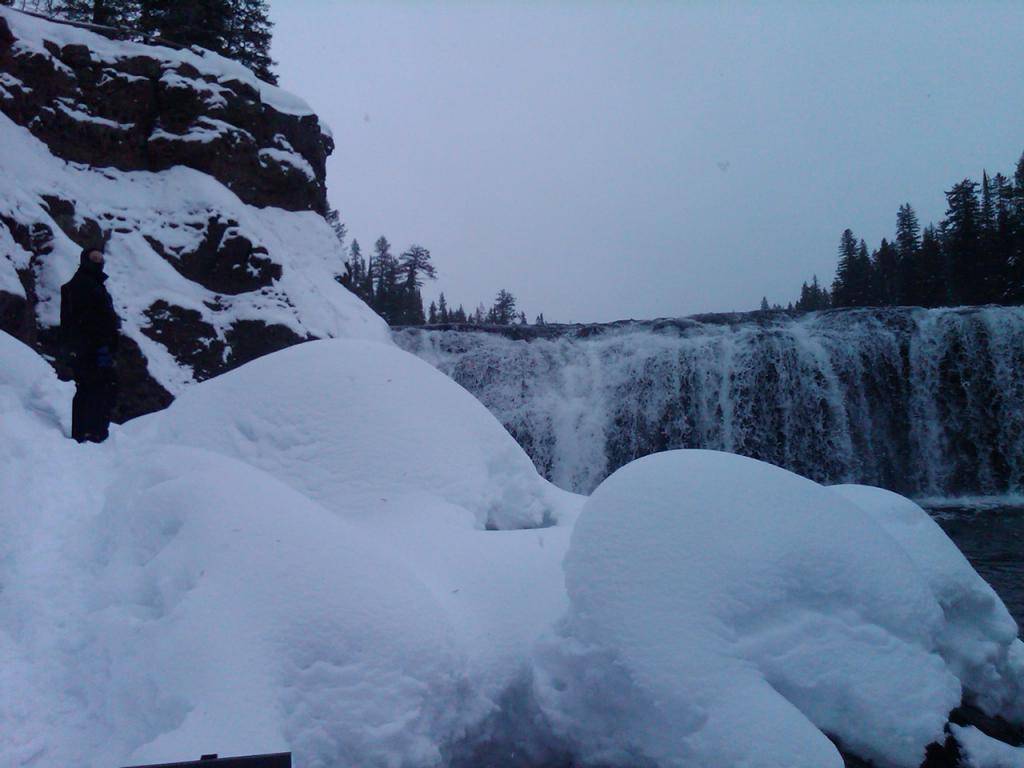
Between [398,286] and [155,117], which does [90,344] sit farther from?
[398,286]

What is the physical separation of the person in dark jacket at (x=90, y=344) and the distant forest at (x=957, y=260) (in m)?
29.0

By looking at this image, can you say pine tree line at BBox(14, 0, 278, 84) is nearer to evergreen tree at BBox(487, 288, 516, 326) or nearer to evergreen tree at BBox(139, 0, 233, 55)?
evergreen tree at BBox(139, 0, 233, 55)

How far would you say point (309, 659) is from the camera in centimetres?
303

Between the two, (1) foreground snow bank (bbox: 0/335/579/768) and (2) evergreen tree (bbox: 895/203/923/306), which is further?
(2) evergreen tree (bbox: 895/203/923/306)

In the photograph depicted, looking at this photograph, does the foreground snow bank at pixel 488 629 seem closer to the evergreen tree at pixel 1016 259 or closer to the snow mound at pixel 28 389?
the snow mound at pixel 28 389

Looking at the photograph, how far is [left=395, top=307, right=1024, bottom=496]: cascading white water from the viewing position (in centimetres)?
1605

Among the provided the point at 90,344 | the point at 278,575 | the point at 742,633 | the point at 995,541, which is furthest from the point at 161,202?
the point at 995,541

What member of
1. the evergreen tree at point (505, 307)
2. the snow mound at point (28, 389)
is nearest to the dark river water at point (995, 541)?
the snow mound at point (28, 389)

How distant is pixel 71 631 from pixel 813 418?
1585 centimetres

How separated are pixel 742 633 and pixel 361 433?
299 centimetres

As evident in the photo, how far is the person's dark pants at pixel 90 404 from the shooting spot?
5914 millimetres

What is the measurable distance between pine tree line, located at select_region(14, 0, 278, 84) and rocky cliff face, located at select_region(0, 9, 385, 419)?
3898 millimetres

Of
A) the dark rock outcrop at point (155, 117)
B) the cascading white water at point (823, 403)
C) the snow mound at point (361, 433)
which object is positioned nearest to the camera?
the snow mound at point (361, 433)

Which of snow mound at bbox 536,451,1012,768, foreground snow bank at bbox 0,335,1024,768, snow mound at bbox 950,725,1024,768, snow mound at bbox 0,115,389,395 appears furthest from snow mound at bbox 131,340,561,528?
snow mound at bbox 0,115,389,395
